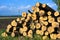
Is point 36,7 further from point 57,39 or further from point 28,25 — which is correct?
point 57,39

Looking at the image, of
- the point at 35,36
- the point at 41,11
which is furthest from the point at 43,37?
the point at 41,11

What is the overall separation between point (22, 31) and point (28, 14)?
49 centimetres

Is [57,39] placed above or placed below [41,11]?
below

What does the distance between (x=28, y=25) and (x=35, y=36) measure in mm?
410

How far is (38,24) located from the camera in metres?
7.05

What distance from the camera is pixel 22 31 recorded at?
7.20 metres

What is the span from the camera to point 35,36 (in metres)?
7.04

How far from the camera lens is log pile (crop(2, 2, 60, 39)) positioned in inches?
A: 273

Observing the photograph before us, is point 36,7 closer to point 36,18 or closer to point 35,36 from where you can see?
point 36,18

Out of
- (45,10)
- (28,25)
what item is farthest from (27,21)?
(45,10)

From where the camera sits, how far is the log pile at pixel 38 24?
6.92 m

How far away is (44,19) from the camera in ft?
23.0

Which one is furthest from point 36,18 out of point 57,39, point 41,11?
point 57,39

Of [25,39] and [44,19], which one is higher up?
[44,19]
